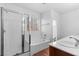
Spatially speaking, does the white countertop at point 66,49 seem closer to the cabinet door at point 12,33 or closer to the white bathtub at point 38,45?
the white bathtub at point 38,45

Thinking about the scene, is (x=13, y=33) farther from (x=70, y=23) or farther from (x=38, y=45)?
(x=70, y=23)

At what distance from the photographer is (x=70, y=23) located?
0.75 m

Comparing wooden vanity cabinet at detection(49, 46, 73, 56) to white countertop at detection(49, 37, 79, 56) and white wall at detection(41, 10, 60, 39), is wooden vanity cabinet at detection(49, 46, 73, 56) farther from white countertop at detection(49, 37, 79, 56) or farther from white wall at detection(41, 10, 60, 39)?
white wall at detection(41, 10, 60, 39)

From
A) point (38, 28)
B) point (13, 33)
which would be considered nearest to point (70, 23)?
point (38, 28)

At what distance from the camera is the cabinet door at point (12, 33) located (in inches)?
29.0

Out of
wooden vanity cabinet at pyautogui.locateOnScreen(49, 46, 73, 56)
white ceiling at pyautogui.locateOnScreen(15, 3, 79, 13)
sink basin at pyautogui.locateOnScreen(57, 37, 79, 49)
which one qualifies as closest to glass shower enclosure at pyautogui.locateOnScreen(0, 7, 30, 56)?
white ceiling at pyautogui.locateOnScreen(15, 3, 79, 13)

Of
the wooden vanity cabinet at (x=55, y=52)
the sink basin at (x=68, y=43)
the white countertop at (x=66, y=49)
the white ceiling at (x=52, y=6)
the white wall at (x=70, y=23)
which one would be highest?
the white ceiling at (x=52, y=6)

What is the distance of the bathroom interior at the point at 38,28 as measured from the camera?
0.74 meters

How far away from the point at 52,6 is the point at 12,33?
1.62ft

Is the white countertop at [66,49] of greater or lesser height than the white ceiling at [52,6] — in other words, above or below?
Result: below

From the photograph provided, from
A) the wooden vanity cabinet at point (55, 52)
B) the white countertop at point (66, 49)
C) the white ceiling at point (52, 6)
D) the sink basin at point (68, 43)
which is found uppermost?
the white ceiling at point (52, 6)

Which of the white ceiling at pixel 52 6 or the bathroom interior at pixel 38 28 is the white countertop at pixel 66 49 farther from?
the white ceiling at pixel 52 6

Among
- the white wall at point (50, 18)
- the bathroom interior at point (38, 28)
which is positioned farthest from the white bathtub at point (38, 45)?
the white wall at point (50, 18)

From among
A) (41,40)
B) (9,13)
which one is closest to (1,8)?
(9,13)
